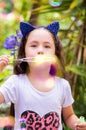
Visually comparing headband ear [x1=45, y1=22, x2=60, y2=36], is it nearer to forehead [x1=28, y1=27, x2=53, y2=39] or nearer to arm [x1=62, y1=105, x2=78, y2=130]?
forehead [x1=28, y1=27, x2=53, y2=39]

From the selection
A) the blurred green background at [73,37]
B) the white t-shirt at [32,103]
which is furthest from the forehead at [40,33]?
the blurred green background at [73,37]

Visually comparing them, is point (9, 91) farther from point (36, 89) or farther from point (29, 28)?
point (29, 28)

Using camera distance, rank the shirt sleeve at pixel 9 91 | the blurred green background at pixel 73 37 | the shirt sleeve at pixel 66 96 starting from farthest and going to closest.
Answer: the blurred green background at pixel 73 37, the shirt sleeve at pixel 66 96, the shirt sleeve at pixel 9 91

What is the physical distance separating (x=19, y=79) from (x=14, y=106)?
0.14 meters

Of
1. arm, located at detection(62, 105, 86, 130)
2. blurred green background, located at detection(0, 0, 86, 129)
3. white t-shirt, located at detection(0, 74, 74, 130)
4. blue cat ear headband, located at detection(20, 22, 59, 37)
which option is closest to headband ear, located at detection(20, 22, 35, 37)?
blue cat ear headband, located at detection(20, 22, 59, 37)

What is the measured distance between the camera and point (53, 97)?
163 centimetres

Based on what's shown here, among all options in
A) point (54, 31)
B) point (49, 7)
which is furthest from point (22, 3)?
point (54, 31)

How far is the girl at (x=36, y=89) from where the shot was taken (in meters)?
1.60

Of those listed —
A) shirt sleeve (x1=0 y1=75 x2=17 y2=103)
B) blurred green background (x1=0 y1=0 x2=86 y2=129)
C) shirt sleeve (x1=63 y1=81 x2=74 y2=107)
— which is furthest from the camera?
blurred green background (x1=0 y1=0 x2=86 y2=129)

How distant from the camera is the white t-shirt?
63.2 inches

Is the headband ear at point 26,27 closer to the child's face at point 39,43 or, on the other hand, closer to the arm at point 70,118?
the child's face at point 39,43

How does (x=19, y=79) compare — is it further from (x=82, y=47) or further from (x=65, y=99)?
(x=82, y=47)

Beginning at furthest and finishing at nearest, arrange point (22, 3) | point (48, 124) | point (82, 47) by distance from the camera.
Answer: point (22, 3) → point (82, 47) → point (48, 124)

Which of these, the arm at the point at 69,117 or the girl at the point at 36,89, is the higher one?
the girl at the point at 36,89
